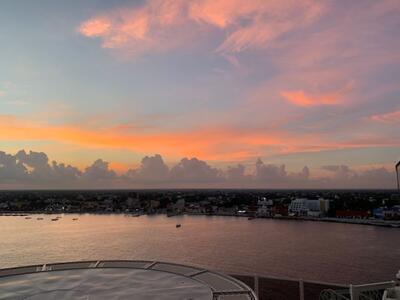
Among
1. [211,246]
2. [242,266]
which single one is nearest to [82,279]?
[242,266]

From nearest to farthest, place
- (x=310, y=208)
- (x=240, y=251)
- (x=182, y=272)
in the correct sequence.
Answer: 1. (x=182, y=272)
2. (x=240, y=251)
3. (x=310, y=208)

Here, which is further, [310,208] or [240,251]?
[310,208]

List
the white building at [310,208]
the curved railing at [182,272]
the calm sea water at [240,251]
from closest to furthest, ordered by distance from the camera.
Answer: the curved railing at [182,272] < the calm sea water at [240,251] < the white building at [310,208]

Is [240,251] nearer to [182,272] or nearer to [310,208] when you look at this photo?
[182,272]

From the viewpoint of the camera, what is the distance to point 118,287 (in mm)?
6160

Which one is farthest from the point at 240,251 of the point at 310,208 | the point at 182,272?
the point at 310,208

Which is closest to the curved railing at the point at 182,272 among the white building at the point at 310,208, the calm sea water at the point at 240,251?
the calm sea water at the point at 240,251

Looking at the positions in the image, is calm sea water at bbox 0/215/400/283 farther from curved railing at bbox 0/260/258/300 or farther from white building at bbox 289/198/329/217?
white building at bbox 289/198/329/217

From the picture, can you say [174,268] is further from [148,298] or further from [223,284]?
[148,298]

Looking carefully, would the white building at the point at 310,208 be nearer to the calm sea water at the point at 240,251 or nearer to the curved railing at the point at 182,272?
the calm sea water at the point at 240,251

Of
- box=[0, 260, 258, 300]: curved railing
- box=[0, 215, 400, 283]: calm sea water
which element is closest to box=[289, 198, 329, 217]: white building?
box=[0, 215, 400, 283]: calm sea water

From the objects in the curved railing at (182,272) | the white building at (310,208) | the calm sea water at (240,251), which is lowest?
the calm sea water at (240,251)

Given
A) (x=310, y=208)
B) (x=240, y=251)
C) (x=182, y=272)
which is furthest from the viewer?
(x=310, y=208)

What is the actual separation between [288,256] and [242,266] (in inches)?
211
